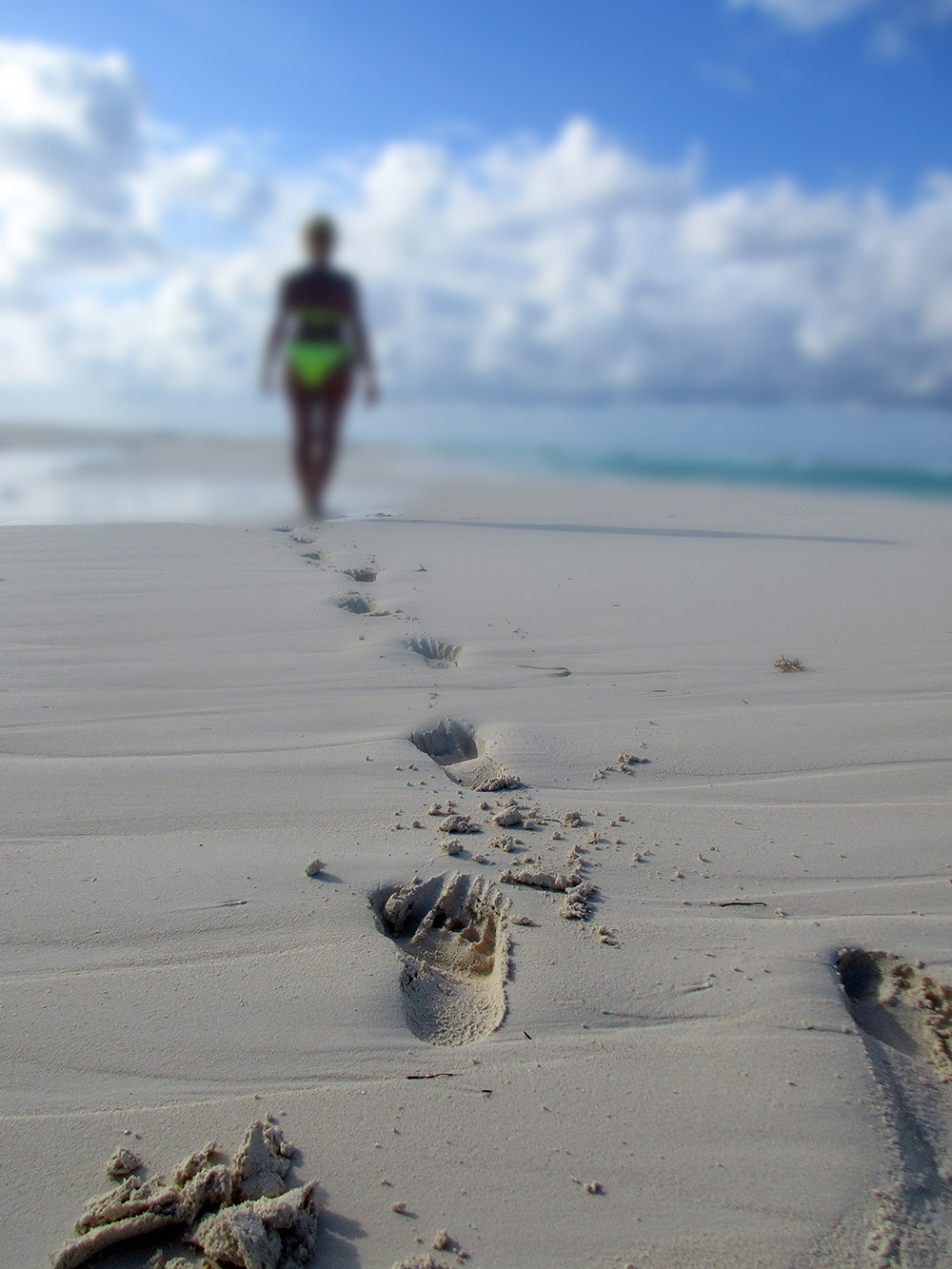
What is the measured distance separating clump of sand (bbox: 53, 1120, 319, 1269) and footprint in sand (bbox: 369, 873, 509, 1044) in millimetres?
358

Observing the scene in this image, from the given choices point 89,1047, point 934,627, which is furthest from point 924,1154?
point 934,627

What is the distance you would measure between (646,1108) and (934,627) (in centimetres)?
287

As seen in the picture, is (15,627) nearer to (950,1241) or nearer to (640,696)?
(640,696)

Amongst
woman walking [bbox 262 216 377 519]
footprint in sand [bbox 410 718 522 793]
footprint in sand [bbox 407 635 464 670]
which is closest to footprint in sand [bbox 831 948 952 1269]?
footprint in sand [bbox 410 718 522 793]

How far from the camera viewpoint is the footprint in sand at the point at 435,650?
3111mm

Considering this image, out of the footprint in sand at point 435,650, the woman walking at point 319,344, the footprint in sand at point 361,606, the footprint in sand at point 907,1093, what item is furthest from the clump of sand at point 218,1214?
the woman walking at point 319,344

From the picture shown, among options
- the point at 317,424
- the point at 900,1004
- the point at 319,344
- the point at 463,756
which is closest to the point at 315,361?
the point at 319,344

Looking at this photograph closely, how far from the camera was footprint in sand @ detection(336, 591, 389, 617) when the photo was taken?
3537 millimetres

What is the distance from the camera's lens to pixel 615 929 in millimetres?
1643

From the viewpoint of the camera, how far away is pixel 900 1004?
60.1 inches

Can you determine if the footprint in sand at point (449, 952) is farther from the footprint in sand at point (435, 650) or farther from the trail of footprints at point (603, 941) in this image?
the footprint in sand at point (435, 650)

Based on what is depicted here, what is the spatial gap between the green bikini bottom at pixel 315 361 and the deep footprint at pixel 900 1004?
2854 mm

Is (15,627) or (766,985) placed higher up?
(15,627)

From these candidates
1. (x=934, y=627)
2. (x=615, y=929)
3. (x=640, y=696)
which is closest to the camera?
(x=615, y=929)
